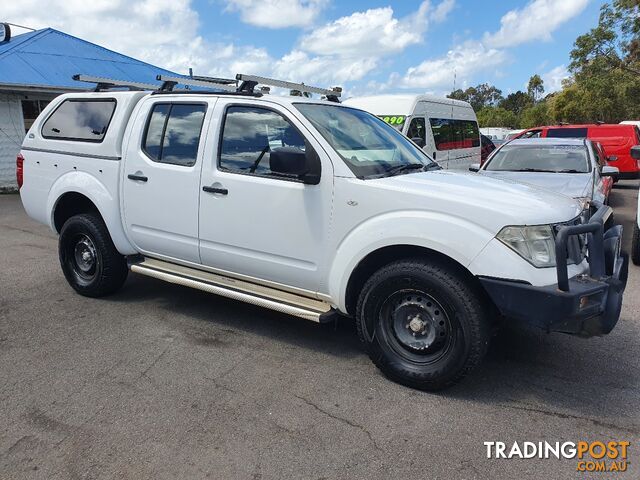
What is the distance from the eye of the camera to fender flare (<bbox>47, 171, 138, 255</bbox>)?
4.90 metres

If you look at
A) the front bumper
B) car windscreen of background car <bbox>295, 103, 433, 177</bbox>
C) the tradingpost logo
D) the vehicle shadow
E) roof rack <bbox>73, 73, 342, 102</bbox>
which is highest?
roof rack <bbox>73, 73, 342, 102</bbox>

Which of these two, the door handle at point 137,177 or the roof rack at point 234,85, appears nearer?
the roof rack at point 234,85

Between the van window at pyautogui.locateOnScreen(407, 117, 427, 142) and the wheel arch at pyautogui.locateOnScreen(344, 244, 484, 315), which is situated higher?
the van window at pyautogui.locateOnScreen(407, 117, 427, 142)

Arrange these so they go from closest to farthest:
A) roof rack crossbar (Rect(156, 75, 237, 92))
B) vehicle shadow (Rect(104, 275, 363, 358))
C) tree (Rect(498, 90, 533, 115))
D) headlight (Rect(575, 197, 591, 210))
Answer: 1. vehicle shadow (Rect(104, 275, 363, 358))
2. headlight (Rect(575, 197, 591, 210))
3. roof rack crossbar (Rect(156, 75, 237, 92))
4. tree (Rect(498, 90, 533, 115))

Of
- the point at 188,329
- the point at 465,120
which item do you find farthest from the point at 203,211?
the point at 465,120

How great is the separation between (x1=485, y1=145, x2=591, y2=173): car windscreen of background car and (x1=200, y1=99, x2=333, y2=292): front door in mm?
4802

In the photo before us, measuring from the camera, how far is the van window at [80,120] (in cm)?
504

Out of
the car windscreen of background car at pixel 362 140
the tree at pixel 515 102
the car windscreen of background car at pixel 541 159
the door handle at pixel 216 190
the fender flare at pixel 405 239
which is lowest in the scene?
the fender flare at pixel 405 239

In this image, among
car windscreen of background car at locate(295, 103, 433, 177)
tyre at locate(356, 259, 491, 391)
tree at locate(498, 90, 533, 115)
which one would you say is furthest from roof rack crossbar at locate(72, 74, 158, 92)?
tree at locate(498, 90, 533, 115)

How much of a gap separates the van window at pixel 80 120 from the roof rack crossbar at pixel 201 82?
567mm

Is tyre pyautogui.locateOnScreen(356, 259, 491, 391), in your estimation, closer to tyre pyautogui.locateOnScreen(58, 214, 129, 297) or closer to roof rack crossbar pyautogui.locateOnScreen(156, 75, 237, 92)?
roof rack crossbar pyautogui.locateOnScreen(156, 75, 237, 92)

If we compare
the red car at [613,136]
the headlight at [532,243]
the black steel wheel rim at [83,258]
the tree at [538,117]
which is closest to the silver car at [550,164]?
the headlight at [532,243]

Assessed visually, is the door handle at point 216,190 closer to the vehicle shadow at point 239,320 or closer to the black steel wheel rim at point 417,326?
the vehicle shadow at point 239,320

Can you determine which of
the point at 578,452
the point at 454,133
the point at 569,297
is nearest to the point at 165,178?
the point at 569,297
